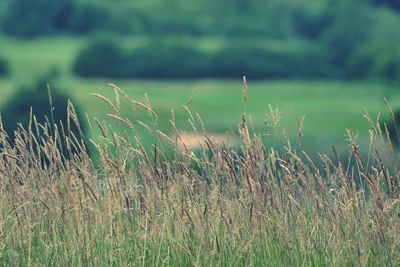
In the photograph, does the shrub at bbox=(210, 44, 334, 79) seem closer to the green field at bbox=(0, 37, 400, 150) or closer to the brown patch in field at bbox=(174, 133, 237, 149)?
the green field at bbox=(0, 37, 400, 150)

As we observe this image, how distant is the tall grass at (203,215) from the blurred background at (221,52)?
65.6m

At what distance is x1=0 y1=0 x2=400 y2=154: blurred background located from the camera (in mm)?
77625

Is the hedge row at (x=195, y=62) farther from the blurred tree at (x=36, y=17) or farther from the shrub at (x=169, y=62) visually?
the blurred tree at (x=36, y=17)

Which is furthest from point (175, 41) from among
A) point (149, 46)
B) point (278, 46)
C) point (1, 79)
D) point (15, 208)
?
point (15, 208)

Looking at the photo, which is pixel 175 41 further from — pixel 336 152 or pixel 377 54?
pixel 336 152

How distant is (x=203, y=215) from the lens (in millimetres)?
6086

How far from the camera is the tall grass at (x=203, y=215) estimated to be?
5.88 m

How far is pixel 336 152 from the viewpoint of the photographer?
6.09 m

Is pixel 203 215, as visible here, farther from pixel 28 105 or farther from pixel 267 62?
pixel 267 62

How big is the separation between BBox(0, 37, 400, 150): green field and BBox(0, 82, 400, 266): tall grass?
61.8 m

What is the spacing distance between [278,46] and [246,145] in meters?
78.0

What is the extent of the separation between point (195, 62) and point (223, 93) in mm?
5117

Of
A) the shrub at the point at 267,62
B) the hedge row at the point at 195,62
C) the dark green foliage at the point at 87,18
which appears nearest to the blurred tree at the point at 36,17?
the dark green foliage at the point at 87,18

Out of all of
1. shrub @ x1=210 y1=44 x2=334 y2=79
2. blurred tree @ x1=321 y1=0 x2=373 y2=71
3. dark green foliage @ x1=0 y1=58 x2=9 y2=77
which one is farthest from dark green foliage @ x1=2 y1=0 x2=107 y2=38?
blurred tree @ x1=321 y1=0 x2=373 y2=71
